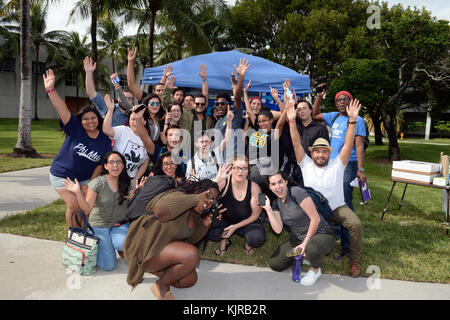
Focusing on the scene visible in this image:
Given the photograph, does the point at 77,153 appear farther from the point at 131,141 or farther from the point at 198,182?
the point at 198,182

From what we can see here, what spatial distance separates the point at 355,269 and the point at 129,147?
9.78 ft

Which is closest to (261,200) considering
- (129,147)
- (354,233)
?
(354,233)

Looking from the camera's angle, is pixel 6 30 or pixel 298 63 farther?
pixel 6 30

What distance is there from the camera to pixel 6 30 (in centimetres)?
2952

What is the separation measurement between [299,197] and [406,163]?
2.86m

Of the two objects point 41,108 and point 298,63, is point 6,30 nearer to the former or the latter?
point 41,108

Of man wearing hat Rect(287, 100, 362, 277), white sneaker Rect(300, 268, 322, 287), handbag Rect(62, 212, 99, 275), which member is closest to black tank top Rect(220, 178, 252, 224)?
man wearing hat Rect(287, 100, 362, 277)

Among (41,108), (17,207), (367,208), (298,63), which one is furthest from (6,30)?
(367,208)

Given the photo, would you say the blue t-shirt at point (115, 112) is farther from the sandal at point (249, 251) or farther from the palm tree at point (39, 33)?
the palm tree at point (39, 33)

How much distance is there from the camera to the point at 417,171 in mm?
5137

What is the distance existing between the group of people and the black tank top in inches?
0.5

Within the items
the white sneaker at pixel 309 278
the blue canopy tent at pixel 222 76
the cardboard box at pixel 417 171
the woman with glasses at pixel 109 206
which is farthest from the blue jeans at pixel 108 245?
the blue canopy tent at pixel 222 76
